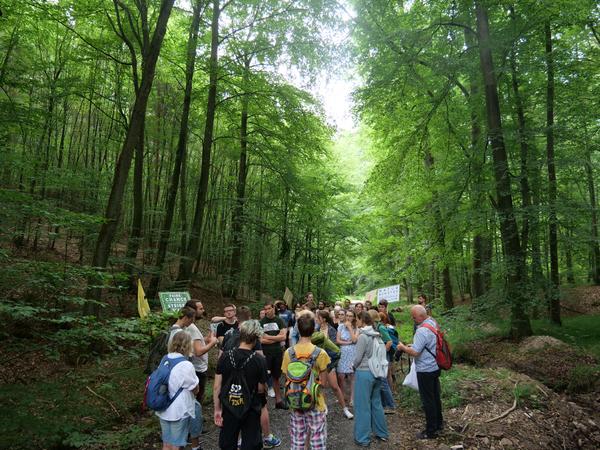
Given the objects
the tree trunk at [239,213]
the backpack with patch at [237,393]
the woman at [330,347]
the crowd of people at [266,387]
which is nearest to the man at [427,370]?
the crowd of people at [266,387]

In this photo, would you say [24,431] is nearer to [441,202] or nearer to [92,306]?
[92,306]

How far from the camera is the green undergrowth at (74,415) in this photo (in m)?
4.52

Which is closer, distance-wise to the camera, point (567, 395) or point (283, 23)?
point (567, 395)

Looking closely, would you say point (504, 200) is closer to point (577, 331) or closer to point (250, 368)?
point (577, 331)

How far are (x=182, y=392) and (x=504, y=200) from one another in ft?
28.7

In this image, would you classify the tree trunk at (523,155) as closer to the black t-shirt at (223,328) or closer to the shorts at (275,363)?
the shorts at (275,363)

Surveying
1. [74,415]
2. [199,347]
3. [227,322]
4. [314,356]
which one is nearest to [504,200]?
[227,322]

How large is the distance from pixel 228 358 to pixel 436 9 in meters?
11.3

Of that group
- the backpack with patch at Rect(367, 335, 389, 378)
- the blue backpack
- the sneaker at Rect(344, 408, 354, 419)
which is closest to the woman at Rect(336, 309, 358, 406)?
the sneaker at Rect(344, 408, 354, 419)

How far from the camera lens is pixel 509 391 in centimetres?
615

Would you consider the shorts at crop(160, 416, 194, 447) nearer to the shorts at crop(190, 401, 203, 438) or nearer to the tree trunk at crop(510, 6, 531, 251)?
the shorts at crop(190, 401, 203, 438)

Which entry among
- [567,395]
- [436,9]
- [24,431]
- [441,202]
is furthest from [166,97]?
[567,395]

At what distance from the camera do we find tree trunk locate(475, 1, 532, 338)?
8641 mm

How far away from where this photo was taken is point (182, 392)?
3.39 meters
